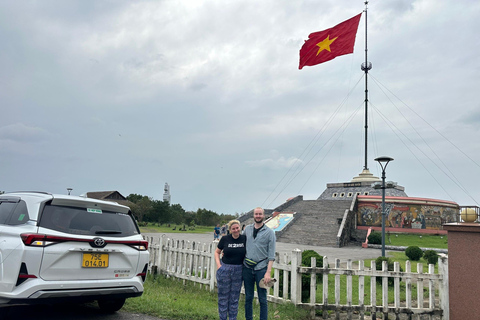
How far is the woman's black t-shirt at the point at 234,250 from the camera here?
17.1 ft

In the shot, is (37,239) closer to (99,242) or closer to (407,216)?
(99,242)

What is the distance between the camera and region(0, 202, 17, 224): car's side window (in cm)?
501

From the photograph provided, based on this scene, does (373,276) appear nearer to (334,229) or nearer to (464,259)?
(464,259)

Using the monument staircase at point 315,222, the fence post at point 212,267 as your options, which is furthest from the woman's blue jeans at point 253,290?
the monument staircase at point 315,222

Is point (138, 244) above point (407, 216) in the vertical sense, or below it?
below

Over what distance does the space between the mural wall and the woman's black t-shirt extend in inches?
1172

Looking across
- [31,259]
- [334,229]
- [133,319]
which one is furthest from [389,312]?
[334,229]

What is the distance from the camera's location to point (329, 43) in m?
20.8

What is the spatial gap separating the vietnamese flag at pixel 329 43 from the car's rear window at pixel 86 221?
17.9 meters

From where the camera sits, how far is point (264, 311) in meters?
5.25

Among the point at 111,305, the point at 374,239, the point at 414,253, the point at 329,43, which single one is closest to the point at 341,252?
the point at 414,253

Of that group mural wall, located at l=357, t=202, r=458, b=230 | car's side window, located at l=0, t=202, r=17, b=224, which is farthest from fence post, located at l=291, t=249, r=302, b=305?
mural wall, located at l=357, t=202, r=458, b=230

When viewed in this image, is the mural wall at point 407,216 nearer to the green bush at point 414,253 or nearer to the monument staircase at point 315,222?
the monument staircase at point 315,222

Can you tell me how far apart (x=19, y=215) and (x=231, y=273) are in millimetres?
2921
